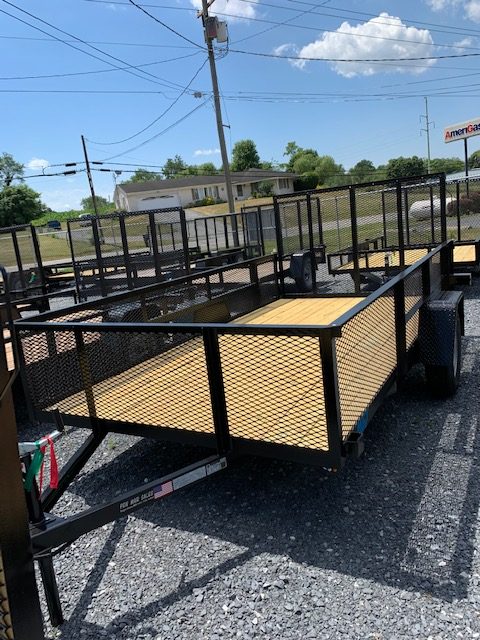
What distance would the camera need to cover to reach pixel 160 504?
3.63 meters

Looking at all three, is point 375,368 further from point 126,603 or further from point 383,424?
point 126,603

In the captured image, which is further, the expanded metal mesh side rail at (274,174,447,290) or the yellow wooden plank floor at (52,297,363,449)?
the expanded metal mesh side rail at (274,174,447,290)

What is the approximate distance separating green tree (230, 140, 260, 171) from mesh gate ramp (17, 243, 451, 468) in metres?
87.5

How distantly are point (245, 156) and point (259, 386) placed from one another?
8935 centimetres

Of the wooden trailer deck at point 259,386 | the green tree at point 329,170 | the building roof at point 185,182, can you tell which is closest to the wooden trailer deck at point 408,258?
the wooden trailer deck at point 259,386

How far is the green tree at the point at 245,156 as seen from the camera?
88.2m

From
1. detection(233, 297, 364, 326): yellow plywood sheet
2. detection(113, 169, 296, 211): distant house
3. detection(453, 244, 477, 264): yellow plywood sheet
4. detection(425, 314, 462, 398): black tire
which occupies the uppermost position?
detection(113, 169, 296, 211): distant house

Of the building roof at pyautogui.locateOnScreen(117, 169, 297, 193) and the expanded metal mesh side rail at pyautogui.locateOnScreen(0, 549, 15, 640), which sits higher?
the building roof at pyautogui.locateOnScreen(117, 169, 297, 193)

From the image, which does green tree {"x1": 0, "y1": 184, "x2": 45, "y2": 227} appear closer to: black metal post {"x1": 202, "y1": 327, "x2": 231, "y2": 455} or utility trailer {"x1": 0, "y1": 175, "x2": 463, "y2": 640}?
utility trailer {"x1": 0, "y1": 175, "x2": 463, "y2": 640}

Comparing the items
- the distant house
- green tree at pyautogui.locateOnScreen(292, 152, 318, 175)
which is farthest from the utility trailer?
green tree at pyautogui.locateOnScreen(292, 152, 318, 175)

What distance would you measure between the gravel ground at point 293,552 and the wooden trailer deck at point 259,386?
0.59 meters

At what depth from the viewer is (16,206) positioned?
202 ft

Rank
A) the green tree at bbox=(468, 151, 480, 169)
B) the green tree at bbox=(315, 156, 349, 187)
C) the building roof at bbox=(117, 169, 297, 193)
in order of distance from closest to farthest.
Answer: the building roof at bbox=(117, 169, 297, 193), the green tree at bbox=(468, 151, 480, 169), the green tree at bbox=(315, 156, 349, 187)

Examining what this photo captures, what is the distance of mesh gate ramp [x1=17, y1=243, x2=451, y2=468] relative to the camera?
2947mm
